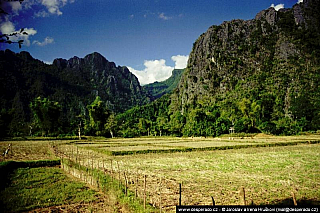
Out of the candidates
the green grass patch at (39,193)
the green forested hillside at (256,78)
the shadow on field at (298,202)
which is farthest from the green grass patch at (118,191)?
the green forested hillside at (256,78)

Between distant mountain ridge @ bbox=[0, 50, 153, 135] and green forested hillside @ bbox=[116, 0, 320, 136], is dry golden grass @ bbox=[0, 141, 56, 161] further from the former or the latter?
distant mountain ridge @ bbox=[0, 50, 153, 135]

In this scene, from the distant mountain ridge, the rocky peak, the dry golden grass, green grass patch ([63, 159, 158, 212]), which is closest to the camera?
green grass patch ([63, 159, 158, 212])

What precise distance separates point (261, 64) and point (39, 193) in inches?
4263

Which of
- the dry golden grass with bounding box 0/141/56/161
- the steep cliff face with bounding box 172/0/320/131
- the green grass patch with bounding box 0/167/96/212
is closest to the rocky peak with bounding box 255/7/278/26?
the steep cliff face with bounding box 172/0/320/131

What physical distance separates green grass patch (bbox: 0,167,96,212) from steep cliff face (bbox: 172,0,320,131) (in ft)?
205

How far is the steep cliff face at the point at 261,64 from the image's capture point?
73.2 meters

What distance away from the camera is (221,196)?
721 centimetres

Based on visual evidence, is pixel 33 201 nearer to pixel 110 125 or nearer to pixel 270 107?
pixel 110 125

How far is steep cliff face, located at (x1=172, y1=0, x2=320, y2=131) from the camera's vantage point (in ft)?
240

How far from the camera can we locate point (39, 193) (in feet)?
28.0

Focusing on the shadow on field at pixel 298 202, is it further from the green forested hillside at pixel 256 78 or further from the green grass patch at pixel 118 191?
the green forested hillside at pixel 256 78

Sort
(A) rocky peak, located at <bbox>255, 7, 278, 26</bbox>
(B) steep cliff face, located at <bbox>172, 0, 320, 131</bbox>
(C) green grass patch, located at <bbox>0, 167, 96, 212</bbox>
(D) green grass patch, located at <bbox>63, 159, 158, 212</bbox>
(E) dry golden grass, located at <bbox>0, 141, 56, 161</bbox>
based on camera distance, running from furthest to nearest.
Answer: (A) rocky peak, located at <bbox>255, 7, 278, 26</bbox> → (B) steep cliff face, located at <bbox>172, 0, 320, 131</bbox> → (E) dry golden grass, located at <bbox>0, 141, 56, 161</bbox> → (C) green grass patch, located at <bbox>0, 167, 96, 212</bbox> → (D) green grass patch, located at <bbox>63, 159, 158, 212</bbox>

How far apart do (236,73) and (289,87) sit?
1245 inches

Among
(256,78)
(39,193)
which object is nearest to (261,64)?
(256,78)
